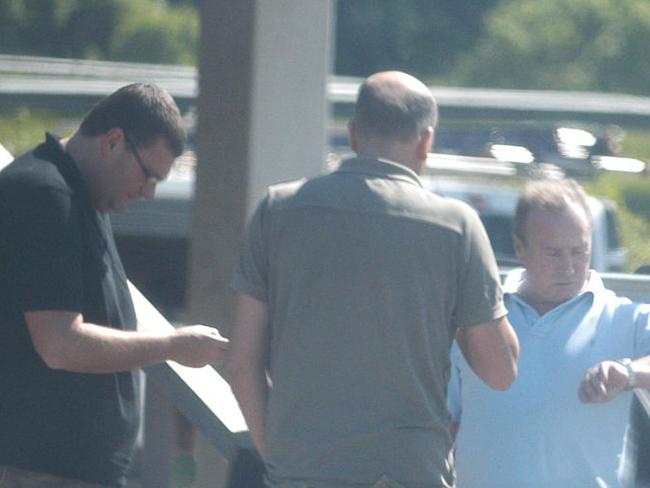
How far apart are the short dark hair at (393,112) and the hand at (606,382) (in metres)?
0.67

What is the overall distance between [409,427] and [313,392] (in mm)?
203

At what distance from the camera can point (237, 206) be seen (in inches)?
146

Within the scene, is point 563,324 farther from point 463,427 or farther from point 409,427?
point 409,427

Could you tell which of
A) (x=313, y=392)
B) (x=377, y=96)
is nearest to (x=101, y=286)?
(x=313, y=392)

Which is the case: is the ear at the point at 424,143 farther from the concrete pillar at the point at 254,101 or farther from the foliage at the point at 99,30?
the foliage at the point at 99,30

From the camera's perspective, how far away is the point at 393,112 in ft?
9.10

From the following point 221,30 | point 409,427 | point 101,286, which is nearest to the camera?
point 409,427

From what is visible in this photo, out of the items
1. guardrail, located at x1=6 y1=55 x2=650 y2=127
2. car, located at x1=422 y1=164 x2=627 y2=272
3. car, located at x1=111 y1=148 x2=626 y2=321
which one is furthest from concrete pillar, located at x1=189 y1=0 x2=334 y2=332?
guardrail, located at x1=6 y1=55 x2=650 y2=127

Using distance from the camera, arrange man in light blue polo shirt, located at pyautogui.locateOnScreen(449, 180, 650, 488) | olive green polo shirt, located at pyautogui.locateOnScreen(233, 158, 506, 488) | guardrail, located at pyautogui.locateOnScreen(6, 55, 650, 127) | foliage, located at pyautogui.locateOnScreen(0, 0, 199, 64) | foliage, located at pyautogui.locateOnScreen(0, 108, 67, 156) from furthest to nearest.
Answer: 1. foliage, located at pyautogui.locateOnScreen(0, 0, 199, 64)
2. foliage, located at pyautogui.locateOnScreen(0, 108, 67, 156)
3. guardrail, located at pyautogui.locateOnScreen(6, 55, 650, 127)
4. man in light blue polo shirt, located at pyautogui.locateOnScreen(449, 180, 650, 488)
5. olive green polo shirt, located at pyautogui.locateOnScreen(233, 158, 506, 488)

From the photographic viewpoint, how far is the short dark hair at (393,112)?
2777 millimetres

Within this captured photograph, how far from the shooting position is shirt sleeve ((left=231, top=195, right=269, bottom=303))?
278 cm

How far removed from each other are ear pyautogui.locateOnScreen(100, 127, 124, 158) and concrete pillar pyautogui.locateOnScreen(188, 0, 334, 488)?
0.73m

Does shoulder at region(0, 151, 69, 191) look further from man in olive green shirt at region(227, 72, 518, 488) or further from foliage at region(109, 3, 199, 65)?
foliage at region(109, 3, 199, 65)

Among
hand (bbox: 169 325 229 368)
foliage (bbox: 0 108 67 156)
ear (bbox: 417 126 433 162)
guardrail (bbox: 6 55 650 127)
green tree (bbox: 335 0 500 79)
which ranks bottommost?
green tree (bbox: 335 0 500 79)
